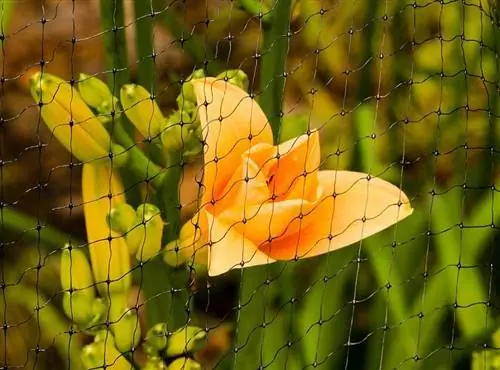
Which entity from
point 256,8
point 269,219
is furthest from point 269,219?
point 256,8

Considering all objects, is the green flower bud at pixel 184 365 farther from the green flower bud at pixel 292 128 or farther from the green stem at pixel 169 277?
the green flower bud at pixel 292 128

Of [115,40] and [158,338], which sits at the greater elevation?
[115,40]

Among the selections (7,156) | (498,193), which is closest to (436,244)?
(498,193)

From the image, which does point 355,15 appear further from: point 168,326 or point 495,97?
point 168,326

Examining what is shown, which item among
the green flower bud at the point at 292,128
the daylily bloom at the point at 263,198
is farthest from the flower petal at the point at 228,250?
the green flower bud at the point at 292,128

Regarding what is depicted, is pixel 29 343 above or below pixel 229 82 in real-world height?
below

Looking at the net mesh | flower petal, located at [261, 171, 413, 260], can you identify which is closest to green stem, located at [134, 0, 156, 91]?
the net mesh

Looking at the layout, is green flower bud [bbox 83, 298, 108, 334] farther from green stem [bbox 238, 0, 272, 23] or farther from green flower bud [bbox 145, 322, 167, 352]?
green stem [bbox 238, 0, 272, 23]

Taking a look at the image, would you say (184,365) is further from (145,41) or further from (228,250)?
(145,41)
